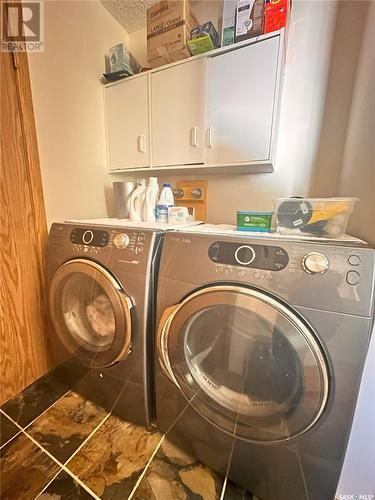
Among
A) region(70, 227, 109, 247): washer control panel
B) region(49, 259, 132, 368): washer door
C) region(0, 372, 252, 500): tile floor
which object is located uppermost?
region(70, 227, 109, 247): washer control panel

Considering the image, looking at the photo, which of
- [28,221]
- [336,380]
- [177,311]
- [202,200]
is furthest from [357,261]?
[28,221]

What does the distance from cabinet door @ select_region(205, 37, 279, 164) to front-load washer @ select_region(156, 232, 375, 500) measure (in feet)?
2.15

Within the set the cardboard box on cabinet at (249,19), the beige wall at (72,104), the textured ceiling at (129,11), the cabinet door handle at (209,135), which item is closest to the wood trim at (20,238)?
the beige wall at (72,104)

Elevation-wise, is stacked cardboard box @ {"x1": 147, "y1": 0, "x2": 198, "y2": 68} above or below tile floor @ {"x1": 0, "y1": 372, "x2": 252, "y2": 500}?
above

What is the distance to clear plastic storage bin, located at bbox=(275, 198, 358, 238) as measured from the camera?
77cm

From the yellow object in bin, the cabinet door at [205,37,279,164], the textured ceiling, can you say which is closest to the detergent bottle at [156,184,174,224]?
the cabinet door at [205,37,279,164]

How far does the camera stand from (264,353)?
688 mm

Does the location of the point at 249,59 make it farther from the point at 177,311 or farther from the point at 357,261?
the point at 177,311

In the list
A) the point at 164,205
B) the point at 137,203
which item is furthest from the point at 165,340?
the point at 137,203

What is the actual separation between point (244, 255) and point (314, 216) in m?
0.35

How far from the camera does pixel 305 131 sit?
120cm

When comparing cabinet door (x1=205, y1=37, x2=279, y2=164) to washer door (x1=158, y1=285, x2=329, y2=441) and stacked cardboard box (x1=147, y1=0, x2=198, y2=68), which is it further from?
washer door (x1=158, y1=285, x2=329, y2=441)

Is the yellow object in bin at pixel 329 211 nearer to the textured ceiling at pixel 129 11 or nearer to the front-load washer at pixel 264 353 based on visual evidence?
the front-load washer at pixel 264 353

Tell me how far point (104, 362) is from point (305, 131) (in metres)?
1.57
